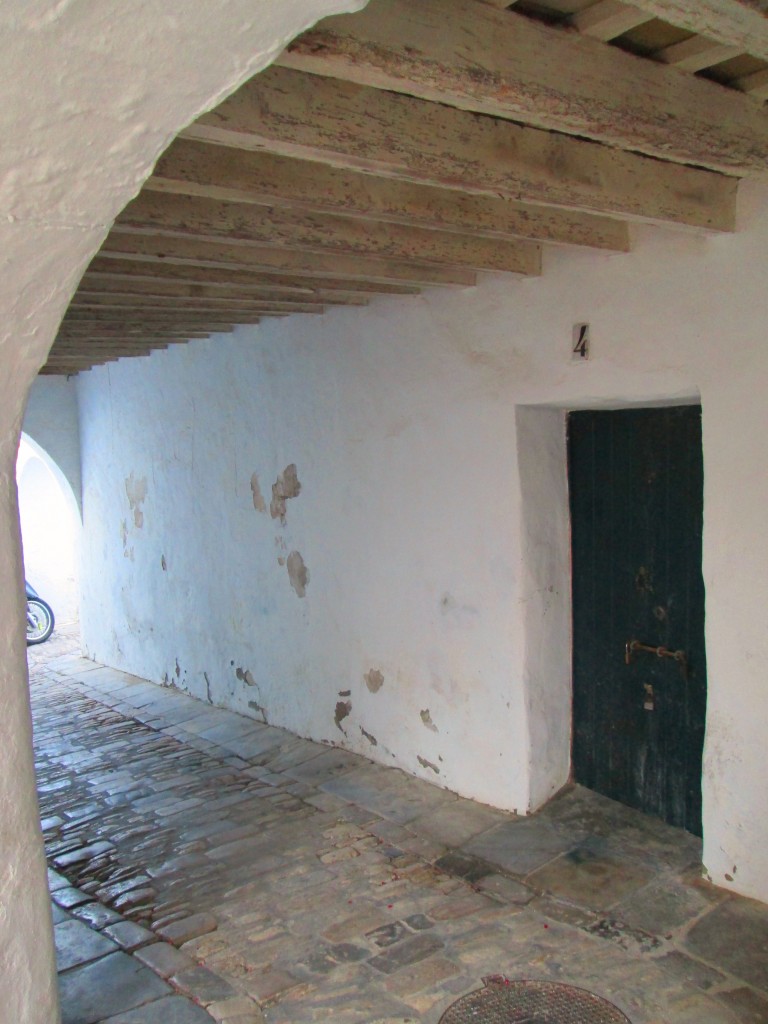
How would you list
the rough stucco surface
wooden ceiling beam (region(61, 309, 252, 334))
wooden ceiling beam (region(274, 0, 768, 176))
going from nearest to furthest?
the rough stucco surface → wooden ceiling beam (region(274, 0, 768, 176)) → wooden ceiling beam (region(61, 309, 252, 334))

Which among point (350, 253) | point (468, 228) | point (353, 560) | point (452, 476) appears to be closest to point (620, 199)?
point (468, 228)

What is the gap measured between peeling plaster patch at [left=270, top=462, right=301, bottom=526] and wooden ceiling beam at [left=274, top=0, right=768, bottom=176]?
3.78 metres

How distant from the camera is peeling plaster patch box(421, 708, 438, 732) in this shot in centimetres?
505

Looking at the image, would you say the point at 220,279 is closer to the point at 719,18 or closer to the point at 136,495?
the point at 719,18

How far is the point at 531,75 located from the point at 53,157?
1.29 m

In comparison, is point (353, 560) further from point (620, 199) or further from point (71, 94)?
point (71, 94)

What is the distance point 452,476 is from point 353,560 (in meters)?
1.08

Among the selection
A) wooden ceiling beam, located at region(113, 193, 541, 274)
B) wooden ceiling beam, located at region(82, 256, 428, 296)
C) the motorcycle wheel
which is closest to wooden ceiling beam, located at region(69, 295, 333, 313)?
wooden ceiling beam, located at region(82, 256, 428, 296)

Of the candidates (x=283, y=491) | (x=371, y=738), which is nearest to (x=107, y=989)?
(x=371, y=738)

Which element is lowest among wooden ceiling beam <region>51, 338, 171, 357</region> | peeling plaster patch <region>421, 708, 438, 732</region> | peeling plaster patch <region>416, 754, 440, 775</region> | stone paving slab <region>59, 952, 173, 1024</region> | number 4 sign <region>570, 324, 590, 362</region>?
stone paving slab <region>59, 952, 173, 1024</region>

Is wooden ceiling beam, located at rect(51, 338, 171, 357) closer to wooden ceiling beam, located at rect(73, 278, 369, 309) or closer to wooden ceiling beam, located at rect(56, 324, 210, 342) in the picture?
wooden ceiling beam, located at rect(56, 324, 210, 342)

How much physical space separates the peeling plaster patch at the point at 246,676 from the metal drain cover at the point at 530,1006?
3.73 meters

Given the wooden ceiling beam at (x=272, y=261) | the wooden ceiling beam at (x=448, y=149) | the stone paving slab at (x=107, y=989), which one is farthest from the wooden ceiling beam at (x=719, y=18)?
the stone paving slab at (x=107, y=989)

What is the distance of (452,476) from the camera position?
4797 millimetres
